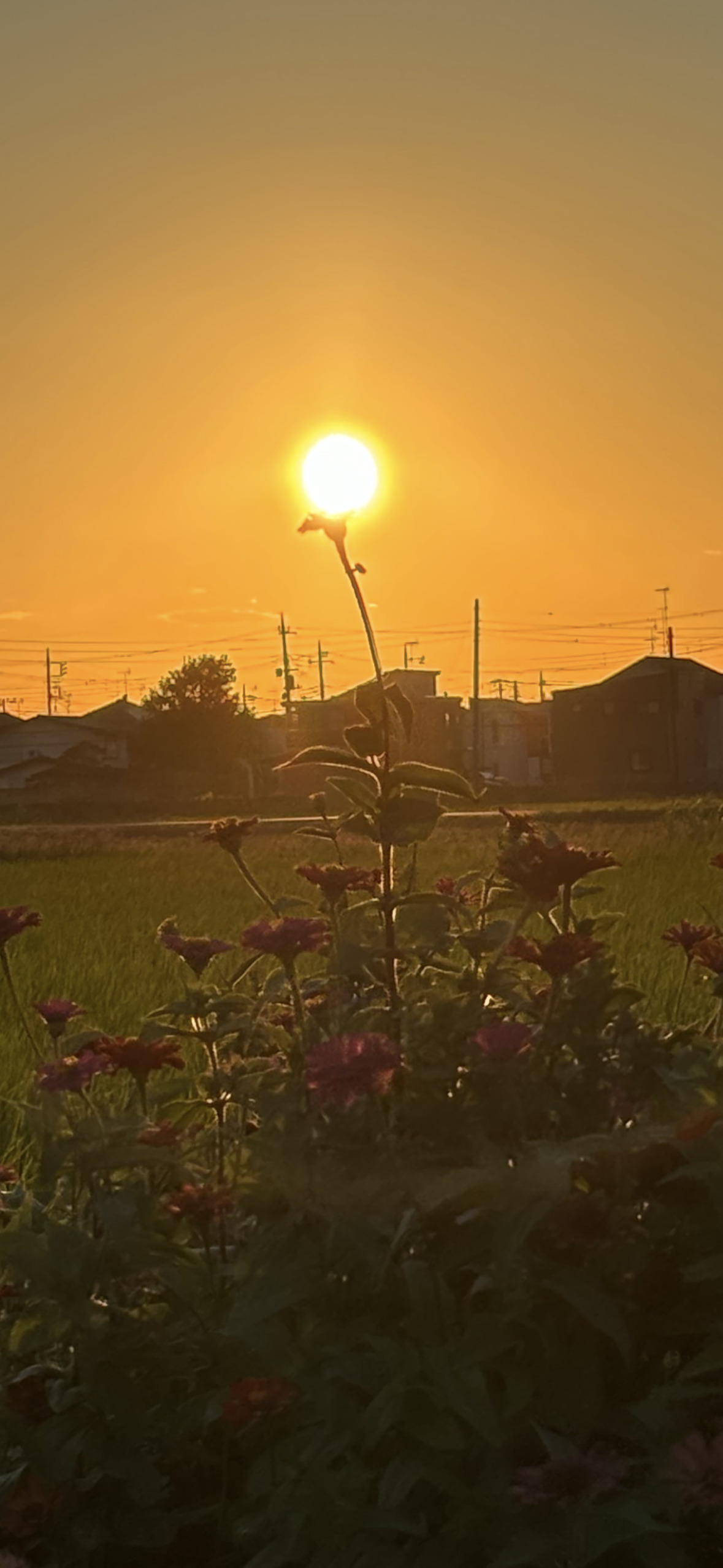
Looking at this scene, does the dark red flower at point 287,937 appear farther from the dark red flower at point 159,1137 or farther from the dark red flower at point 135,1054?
the dark red flower at point 159,1137

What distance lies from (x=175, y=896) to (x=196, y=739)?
4622 centimetres

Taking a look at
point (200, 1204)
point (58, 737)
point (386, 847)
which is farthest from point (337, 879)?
point (58, 737)

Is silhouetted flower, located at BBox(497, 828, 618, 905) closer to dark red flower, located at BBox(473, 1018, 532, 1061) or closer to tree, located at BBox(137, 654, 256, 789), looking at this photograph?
dark red flower, located at BBox(473, 1018, 532, 1061)

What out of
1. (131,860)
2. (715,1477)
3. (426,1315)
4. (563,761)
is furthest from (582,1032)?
(563,761)

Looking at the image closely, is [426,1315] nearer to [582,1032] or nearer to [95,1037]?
[582,1032]

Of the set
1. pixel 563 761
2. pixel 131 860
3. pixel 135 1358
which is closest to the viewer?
pixel 135 1358

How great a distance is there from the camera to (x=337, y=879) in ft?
10.4

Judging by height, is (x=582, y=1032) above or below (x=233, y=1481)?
above

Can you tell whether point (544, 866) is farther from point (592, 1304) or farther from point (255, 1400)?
point (255, 1400)

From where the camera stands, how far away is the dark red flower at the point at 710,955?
299 centimetres

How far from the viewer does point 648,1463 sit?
2350mm

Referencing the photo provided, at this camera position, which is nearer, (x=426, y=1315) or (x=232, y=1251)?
(x=426, y=1315)

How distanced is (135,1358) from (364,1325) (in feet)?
1.39

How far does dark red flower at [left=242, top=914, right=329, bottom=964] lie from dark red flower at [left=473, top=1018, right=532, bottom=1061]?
1.76ft
